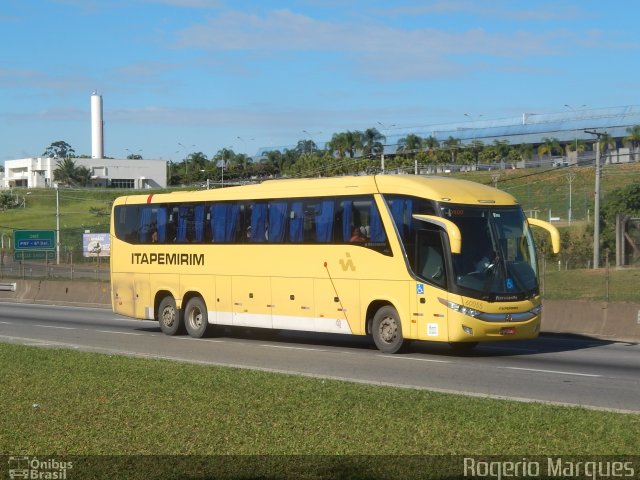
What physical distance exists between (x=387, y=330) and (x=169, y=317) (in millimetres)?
7434

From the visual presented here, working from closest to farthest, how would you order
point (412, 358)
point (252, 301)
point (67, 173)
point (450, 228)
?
point (450, 228) → point (412, 358) → point (252, 301) → point (67, 173)

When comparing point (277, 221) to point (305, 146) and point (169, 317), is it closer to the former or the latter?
point (169, 317)

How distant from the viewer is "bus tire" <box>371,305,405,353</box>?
20.0 metres

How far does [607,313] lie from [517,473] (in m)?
17.5

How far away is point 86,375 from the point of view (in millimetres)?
14594

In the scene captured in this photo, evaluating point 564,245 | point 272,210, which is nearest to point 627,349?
point 272,210

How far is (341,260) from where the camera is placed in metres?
21.2

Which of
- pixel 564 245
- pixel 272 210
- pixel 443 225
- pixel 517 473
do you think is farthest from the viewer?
pixel 564 245

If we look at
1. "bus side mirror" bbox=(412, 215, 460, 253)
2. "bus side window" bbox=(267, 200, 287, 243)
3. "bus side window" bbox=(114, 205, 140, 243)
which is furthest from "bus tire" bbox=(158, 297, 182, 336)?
"bus side mirror" bbox=(412, 215, 460, 253)

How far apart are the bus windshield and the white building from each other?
129444mm

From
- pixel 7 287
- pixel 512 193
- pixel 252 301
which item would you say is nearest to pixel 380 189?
pixel 252 301

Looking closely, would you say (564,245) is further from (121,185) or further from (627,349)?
(121,185)

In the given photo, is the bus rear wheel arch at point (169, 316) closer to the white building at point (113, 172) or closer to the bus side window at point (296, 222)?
the bus side window at point (296, 222)

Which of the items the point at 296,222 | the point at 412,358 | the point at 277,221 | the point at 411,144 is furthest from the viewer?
the point at 411,144
